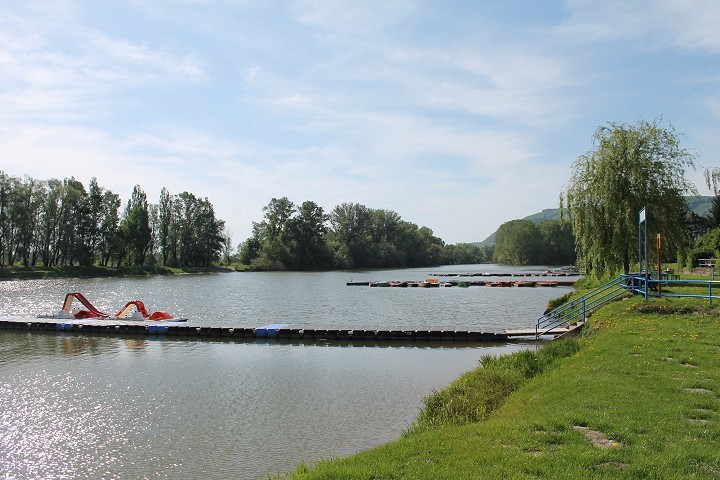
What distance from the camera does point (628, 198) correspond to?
28094 mm

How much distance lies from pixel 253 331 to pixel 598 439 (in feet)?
79.3

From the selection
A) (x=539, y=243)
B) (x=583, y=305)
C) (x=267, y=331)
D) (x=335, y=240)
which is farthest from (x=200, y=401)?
(x=539, y=243)

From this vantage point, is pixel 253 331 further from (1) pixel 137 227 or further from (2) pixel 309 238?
(2) pixel 309 238

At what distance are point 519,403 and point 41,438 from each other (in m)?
11.3

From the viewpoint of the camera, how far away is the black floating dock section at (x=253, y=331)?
27812mm

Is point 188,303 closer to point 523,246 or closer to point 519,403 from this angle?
point 519,403

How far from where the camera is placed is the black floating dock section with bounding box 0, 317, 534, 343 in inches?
1095

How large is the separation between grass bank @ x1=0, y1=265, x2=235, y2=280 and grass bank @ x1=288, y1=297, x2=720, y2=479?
92718 millimetres

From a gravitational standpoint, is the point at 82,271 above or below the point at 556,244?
below

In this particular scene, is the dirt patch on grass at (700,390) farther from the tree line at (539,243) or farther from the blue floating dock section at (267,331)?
the tree line at (539,243)

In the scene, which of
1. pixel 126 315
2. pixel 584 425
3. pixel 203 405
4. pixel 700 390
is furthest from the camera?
pixel 126 315

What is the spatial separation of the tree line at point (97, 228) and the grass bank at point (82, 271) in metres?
2.59

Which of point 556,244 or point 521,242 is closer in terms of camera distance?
point 556,244

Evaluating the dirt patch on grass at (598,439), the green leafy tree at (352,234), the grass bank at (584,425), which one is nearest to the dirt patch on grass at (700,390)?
the grass bank at (584,425)
